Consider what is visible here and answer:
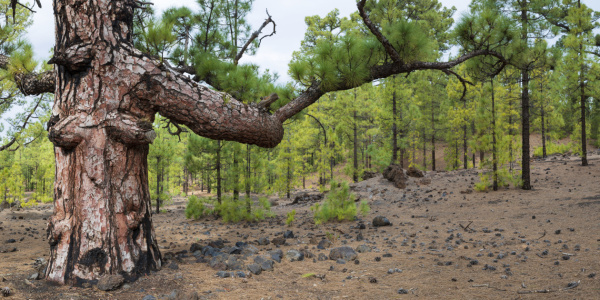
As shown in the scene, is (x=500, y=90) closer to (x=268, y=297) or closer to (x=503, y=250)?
(x=503, y=250)

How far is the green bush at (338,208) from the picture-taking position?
25.5 ft

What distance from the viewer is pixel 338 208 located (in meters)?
7.86

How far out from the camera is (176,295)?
9.31 feet

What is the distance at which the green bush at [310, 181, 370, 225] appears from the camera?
778 centimetres

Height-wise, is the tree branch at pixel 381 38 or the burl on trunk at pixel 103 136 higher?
the tree branch at pixel 381 38

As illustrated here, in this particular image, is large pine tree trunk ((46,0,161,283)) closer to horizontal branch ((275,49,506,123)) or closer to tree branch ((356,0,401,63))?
horizontal branch ((275,49,506,123))

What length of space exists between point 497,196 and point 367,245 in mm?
6717

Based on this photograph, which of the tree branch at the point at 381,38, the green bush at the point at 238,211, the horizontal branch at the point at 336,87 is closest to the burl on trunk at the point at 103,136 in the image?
the horizontal branch at the point at 336,87

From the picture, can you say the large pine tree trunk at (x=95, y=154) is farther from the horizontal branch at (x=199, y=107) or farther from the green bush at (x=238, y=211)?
the green bush at (x=238, y=211)

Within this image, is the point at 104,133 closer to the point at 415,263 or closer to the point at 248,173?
the point at 415,263

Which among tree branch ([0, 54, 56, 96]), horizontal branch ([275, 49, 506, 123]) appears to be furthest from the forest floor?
tree branch ([0, 54, 56, 96])

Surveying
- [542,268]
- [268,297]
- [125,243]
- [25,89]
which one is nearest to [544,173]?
[542,268]

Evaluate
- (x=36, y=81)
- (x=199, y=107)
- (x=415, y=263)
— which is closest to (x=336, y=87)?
(x=199, y=107)

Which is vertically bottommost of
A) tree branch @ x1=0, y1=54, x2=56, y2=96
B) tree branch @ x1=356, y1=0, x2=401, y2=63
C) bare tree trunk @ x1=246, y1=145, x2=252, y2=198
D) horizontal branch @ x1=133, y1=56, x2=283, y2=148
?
bare tree trunk @ x1=246, y1=145, x2=252, y2=198
